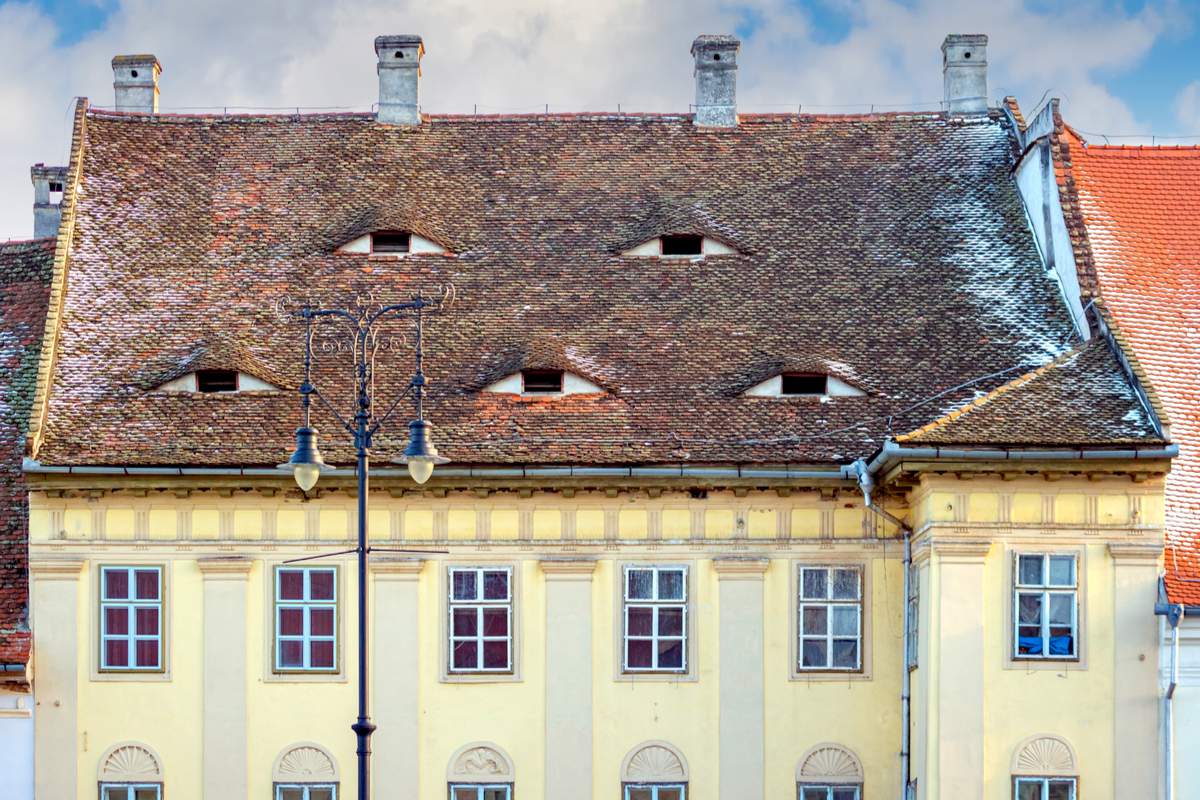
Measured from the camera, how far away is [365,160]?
38750 millimetres

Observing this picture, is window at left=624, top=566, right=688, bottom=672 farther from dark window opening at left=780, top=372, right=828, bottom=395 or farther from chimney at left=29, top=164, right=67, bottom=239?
chimney at left=29, top=164, right=67, bottom=239

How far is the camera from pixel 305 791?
3197cm

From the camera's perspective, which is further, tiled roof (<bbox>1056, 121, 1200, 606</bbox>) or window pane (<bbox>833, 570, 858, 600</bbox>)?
window pane (<bbox>833, 570, 858, 600</bbox>)

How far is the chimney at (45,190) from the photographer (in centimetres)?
4234

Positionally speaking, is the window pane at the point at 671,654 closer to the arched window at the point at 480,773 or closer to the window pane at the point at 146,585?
the arched window at the point at 480,773

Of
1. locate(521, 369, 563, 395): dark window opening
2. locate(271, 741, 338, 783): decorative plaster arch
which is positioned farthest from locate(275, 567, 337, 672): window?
locate(521, 369, 563, 395): dark window opening

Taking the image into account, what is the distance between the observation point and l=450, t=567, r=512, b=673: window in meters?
32.2

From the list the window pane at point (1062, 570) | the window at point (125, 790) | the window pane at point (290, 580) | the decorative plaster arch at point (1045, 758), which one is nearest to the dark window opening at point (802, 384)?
the window pane at point (1062, 570)

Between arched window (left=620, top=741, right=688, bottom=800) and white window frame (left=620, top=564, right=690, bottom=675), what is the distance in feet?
3.55

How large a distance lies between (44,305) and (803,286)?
12475 millimetres

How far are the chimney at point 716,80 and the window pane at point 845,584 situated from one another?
10.4 meters

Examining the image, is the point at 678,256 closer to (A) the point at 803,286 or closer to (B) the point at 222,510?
(A) the point at 803,286

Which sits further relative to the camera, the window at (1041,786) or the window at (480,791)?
the window at (480,791)

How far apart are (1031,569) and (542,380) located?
310 inches
